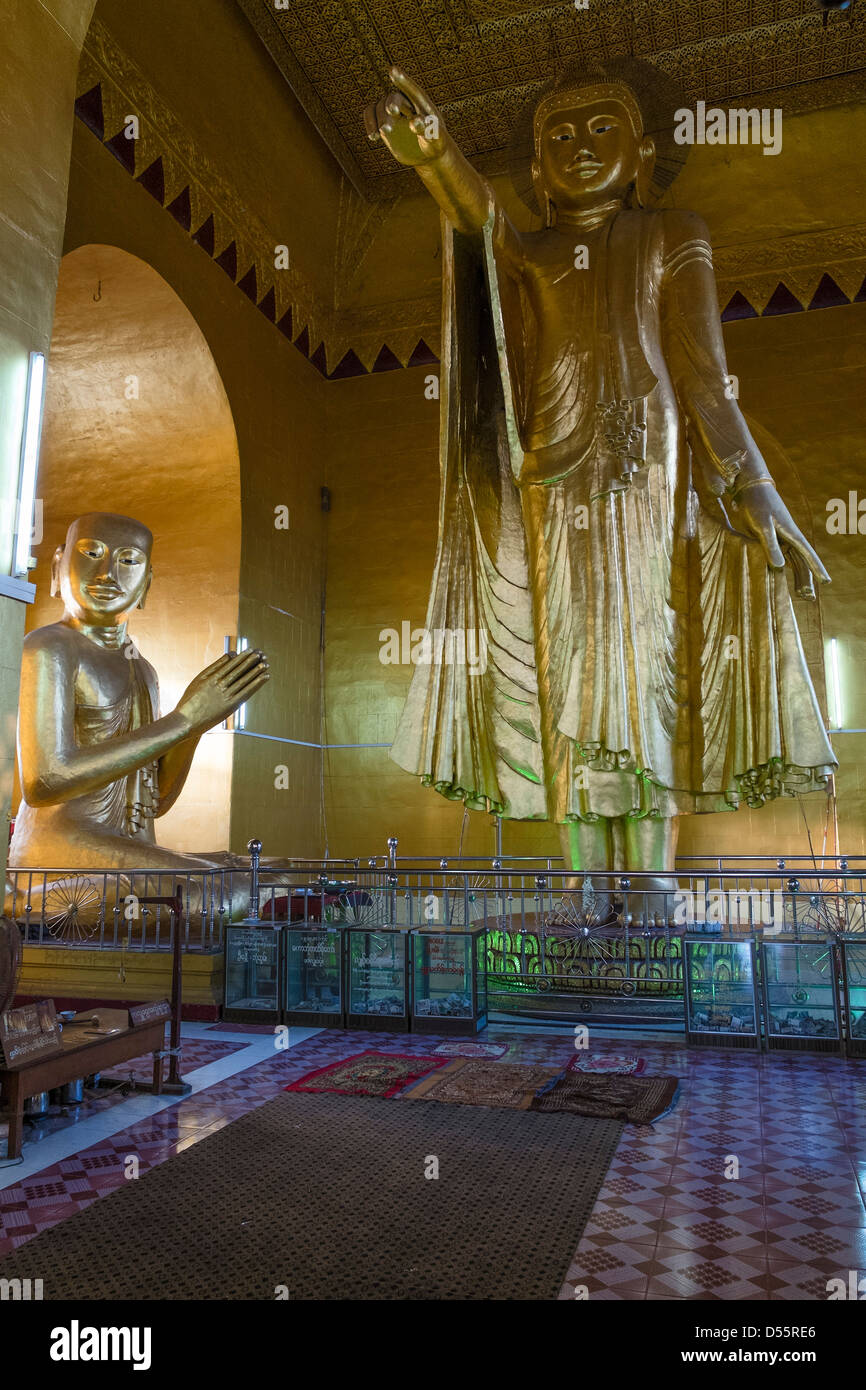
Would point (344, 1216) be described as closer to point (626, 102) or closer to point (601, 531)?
point (601, 531)

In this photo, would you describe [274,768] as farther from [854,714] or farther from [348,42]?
[348,42]

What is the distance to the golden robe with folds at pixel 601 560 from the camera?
480cm

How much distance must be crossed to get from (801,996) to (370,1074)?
170cm

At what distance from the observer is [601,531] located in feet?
16.4

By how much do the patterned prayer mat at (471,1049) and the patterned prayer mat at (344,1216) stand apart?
2.71 ft

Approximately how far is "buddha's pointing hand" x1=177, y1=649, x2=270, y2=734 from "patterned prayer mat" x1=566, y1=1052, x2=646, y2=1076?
249 cm

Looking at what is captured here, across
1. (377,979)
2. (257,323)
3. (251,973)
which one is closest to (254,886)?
(251,973)

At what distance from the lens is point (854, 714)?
817 cm

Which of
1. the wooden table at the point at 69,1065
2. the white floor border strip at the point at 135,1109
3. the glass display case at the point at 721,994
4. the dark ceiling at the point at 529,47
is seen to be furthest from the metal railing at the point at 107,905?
the dark ceiling at the point at 529,47

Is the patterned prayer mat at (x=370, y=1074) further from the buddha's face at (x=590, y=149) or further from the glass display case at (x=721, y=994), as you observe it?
the buddha's face at (x=590, y=149)
